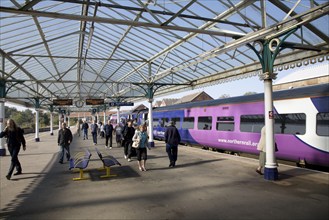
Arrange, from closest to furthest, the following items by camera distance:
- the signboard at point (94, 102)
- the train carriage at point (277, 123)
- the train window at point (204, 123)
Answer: the train carriage at point (277, 123) → the train window at point (204, 123) → the signboard at point (94, 102)

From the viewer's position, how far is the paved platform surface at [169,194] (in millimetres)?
5277

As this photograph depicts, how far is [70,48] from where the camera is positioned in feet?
51.0

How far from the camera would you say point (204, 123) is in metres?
16.4

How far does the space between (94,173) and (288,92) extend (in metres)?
7.71

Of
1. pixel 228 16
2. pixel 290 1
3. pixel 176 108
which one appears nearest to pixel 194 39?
pixel 228 16

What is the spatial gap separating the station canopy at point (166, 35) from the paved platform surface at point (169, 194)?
3870 millimetres

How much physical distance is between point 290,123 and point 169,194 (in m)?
6.12

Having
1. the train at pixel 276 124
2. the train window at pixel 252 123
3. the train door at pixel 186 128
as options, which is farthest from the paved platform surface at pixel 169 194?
the train door at pixel 186 128

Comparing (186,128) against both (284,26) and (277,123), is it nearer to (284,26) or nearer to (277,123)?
(277,123)

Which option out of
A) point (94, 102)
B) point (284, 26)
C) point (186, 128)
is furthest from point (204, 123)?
point (94, 102)

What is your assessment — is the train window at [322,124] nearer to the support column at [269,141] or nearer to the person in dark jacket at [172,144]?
the support column at [269,141]

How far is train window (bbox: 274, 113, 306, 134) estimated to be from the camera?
9.92 m

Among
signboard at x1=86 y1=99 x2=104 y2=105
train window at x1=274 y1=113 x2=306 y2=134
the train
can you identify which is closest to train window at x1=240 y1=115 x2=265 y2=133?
the train

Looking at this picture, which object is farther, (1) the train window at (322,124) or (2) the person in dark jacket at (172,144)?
(2) the person in dark jacket at (172,144)
